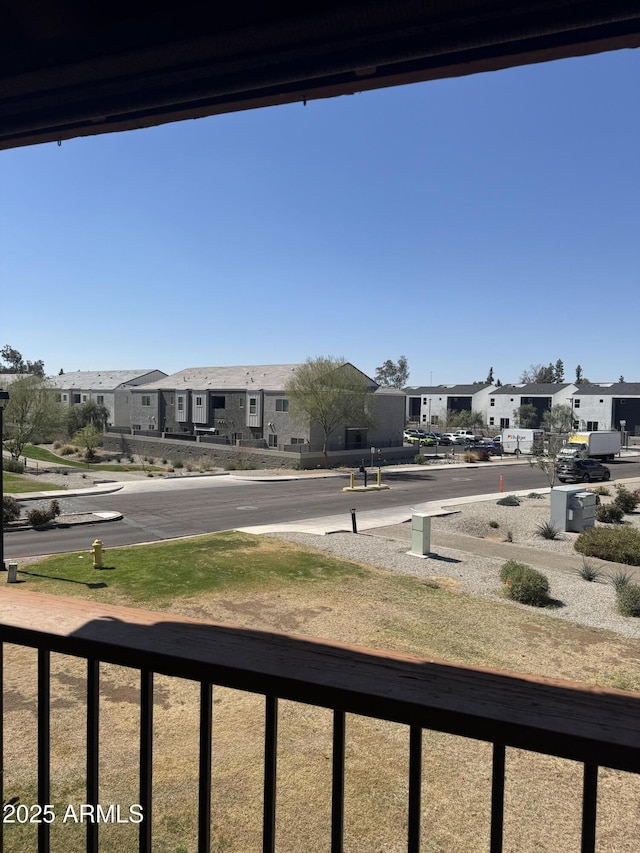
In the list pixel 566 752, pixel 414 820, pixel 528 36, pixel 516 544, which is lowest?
pixel 516 544

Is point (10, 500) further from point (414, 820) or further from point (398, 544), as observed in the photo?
point (414, 820)

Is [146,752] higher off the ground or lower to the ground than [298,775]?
higher

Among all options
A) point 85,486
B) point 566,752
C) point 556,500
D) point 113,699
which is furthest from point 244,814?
point 85,486

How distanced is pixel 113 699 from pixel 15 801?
2.42 metres

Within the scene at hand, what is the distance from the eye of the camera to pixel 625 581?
14.1 metres

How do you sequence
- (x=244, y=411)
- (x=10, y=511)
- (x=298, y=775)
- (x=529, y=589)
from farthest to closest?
(x=244, y=411) → (x=10, y=511) → (x=529, y=589) → (x=298, y=775)

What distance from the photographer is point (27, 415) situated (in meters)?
47.3

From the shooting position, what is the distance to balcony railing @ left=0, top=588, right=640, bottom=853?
56.3 inches

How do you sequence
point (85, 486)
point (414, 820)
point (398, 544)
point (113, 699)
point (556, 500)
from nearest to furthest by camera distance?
point (414, 820) < point (113, 699) < point (398, 544) < point (556, 500) < point (85, 486)

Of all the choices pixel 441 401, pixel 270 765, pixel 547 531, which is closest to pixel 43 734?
pixel 270 765

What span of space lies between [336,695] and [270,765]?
1.18 ft

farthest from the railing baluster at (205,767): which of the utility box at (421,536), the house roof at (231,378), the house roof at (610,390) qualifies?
the house roof at (610,390)

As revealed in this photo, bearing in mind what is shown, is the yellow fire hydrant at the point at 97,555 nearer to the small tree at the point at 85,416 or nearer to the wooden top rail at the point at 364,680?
the wooden top rail at the point at 364,680

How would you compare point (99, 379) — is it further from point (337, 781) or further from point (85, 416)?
point (337, 781)
